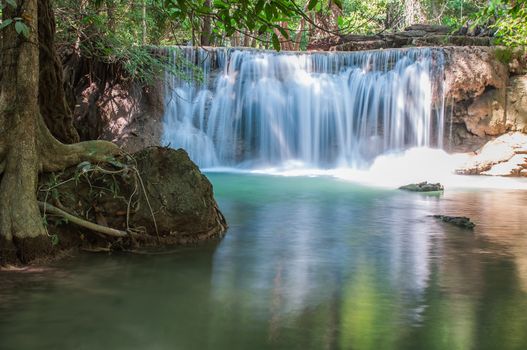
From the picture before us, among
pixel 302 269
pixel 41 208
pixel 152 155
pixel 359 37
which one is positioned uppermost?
pixel 359 37

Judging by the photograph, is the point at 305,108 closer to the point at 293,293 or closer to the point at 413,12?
the point at 413,12

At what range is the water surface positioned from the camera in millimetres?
3930

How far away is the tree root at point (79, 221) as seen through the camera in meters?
5.62

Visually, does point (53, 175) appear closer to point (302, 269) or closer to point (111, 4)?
point (302, 269)

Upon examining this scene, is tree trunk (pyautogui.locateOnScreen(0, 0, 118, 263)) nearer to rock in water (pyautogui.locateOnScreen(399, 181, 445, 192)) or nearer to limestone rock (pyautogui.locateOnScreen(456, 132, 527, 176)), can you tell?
rock in water (pyautogui.locateOnScreen(399, 181, 445, 192))

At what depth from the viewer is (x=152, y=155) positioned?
Result: 663 cm

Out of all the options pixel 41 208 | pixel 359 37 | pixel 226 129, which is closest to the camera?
pixel 41 208

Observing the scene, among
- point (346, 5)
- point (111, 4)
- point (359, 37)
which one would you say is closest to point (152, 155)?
point (111, 4)

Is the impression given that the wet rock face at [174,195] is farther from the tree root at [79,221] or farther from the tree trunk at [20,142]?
the tree trunk at [20,142]

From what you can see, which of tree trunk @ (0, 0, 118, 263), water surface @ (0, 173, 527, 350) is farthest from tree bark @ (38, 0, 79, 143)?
water surface @ (0, 173, 527, 350)

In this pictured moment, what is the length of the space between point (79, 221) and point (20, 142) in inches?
35.8

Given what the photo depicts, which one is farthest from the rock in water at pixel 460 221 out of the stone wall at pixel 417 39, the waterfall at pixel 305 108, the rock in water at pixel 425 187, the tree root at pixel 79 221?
the stone wall at pixel 417 39

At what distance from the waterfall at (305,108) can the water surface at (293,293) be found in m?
9.78

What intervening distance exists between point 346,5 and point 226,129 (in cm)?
1658
